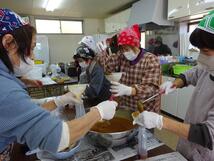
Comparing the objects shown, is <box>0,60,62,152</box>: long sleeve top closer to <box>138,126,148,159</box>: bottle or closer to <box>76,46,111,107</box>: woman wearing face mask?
<box>138,126,148,159</box>: bottle

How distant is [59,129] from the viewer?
0.66m

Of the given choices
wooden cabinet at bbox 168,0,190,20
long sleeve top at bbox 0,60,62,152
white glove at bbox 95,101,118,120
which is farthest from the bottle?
wooden cabinet at bbox 168,0,190,20

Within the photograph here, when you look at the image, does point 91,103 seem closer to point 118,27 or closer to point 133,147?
point 133,147

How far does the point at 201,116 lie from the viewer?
920mm

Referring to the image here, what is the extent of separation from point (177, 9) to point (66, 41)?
12.8ft

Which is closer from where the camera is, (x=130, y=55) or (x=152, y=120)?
(x=152, y=120)

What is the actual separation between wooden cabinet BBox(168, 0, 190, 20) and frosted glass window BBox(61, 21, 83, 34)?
3.60 metres

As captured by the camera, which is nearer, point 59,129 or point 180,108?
point 59,129

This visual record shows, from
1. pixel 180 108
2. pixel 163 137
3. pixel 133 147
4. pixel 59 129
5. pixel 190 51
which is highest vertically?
pixel 190 51

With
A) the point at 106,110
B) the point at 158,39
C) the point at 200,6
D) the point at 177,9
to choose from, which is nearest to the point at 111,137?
the point at 106,110

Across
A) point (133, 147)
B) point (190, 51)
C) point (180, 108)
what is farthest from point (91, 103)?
point (190, 51)

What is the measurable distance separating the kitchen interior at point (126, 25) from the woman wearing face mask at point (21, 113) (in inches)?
13.0

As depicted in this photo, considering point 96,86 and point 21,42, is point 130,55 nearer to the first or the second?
point 96,86

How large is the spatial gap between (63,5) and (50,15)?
1383 mm
